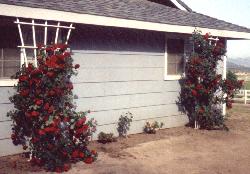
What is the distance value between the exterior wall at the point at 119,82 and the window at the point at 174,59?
225 mm

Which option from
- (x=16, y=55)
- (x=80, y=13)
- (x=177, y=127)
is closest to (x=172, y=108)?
(x=177, y=127)

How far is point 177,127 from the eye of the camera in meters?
11.7

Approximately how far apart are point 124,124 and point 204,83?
3.10 meters

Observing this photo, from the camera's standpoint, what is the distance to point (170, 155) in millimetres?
8352

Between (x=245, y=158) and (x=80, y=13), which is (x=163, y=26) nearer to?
(x=80, y=13)

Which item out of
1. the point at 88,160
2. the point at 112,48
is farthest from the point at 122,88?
the point at 88,160

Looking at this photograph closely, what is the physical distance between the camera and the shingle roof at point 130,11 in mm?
7841

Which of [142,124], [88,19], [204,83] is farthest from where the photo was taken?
[204,83]

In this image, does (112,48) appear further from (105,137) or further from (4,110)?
(4,110)

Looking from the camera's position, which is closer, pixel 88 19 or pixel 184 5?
pixel 88 19

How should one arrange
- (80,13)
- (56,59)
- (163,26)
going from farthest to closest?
(163,26) < (80,13) < (56,59)

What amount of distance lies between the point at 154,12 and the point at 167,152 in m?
4.66

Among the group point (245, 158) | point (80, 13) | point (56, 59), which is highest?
point (80, 13)

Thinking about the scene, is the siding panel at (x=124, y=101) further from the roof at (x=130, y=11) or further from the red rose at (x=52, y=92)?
the roof at (x=130, y=11)
